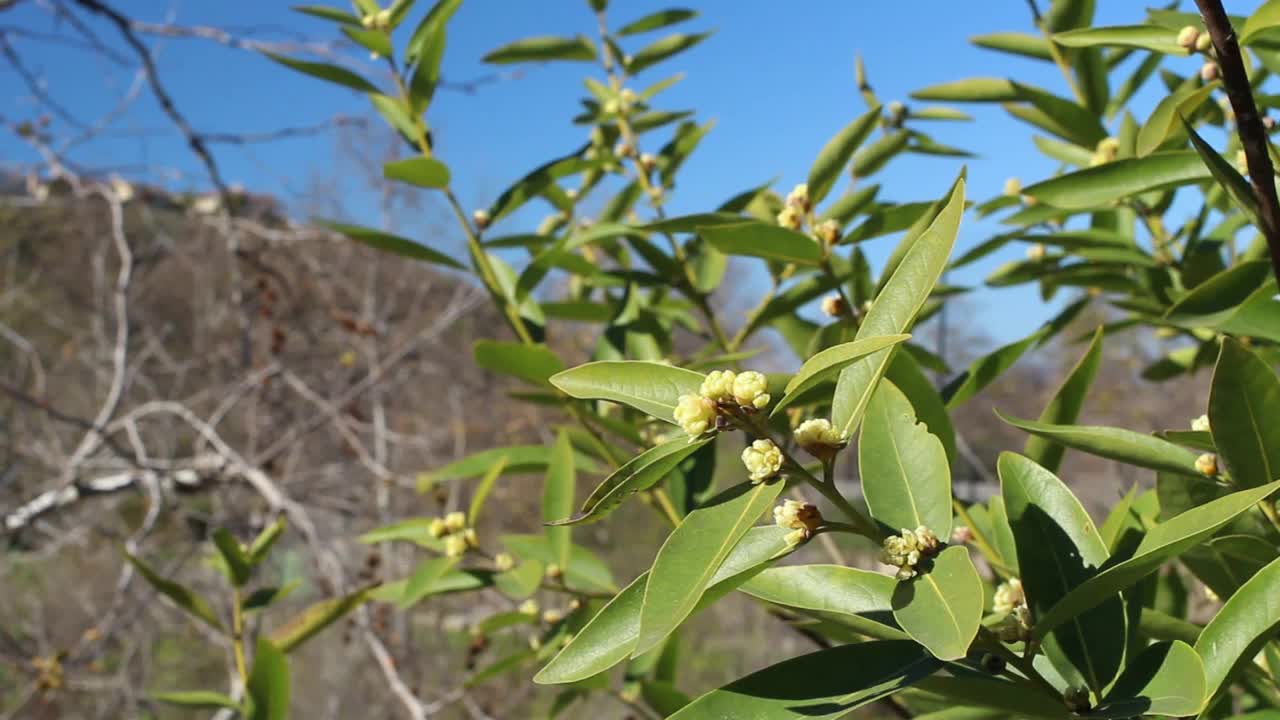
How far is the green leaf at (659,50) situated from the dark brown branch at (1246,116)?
3.10ft

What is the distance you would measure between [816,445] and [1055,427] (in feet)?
0.51

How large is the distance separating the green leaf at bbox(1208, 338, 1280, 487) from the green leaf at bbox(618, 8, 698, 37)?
0.98 m

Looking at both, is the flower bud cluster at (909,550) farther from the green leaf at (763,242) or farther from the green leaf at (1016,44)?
the green leaf at (1016,44)

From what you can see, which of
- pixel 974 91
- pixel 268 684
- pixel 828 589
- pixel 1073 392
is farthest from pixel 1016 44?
pixel 268 684

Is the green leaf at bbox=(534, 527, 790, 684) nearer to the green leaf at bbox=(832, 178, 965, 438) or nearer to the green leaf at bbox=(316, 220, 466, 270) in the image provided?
the green leaf at bbox=(832, 178, 965, 438)

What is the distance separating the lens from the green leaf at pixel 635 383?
50 centimetres

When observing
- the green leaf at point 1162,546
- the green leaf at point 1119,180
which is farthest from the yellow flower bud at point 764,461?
the green leaf at point 1119,180

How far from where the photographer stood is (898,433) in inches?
21.2

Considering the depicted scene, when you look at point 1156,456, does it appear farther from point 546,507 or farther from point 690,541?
point 546,507

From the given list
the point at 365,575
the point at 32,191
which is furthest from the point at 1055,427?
the point at 32,191

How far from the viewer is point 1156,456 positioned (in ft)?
1.83

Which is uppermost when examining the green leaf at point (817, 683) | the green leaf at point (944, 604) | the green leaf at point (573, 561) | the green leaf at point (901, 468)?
the green leaf at point (901, 468)

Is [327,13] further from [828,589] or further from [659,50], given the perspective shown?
[828,589]

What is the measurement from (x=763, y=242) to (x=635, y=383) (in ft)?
0.99
